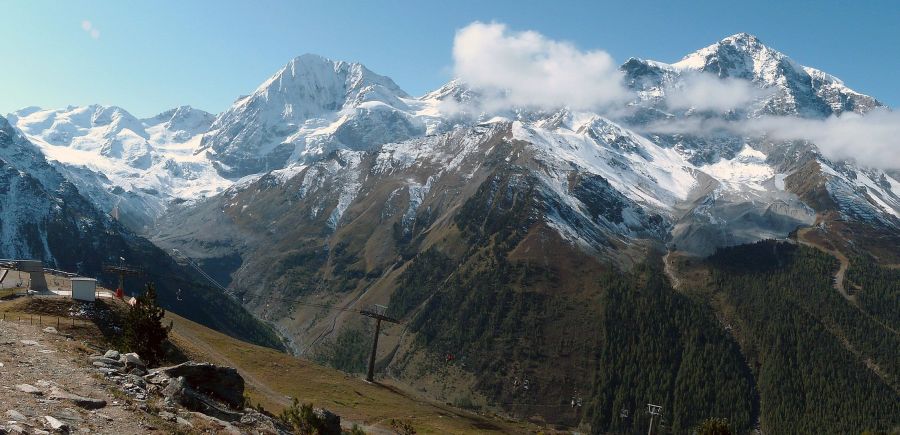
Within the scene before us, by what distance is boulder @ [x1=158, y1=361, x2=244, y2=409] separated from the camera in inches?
1586

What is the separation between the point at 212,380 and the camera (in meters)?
41.4

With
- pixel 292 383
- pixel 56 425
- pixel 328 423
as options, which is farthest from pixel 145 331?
pixel 292 383

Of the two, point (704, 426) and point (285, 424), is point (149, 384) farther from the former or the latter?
point (704, 426)

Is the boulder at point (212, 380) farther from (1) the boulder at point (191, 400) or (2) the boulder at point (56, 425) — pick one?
(2) the boulder at point (56, 425)

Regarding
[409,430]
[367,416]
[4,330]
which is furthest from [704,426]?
[4,330]

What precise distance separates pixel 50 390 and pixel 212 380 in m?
10.6

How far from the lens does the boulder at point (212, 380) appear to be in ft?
132

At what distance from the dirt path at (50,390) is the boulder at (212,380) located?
4.88 meters

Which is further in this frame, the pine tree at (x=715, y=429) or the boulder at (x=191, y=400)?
the pine tree at (x=715, y=429)

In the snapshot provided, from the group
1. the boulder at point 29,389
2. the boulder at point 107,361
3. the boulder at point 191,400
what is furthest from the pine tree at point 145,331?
the boulder at point 29,389

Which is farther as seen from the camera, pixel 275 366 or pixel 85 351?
pixel 275 366

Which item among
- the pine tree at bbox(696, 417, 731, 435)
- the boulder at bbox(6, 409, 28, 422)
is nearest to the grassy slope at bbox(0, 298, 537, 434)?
the boulder at bbox(6, 409, 28, 422)

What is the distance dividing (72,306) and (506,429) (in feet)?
304

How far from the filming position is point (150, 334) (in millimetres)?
49875
